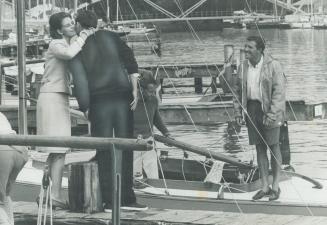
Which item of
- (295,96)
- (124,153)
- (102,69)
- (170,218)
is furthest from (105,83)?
(295,96)

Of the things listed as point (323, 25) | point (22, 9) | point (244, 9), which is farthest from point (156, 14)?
point (22, 9)

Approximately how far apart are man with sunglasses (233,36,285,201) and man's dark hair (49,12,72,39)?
210 cm

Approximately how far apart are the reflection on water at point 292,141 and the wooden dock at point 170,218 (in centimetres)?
1147

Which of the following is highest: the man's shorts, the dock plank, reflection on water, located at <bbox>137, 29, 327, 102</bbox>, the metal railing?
the metal railing

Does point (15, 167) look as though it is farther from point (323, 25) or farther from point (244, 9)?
point (323, 25)

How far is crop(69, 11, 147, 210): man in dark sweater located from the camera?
27.0 feet

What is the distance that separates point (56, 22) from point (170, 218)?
6.69 ft

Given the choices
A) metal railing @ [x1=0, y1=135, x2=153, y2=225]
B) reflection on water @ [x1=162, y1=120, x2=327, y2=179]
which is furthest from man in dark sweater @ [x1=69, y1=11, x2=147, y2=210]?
reflection on water @ [x1=162, y1=120, x2=327, y2=179]

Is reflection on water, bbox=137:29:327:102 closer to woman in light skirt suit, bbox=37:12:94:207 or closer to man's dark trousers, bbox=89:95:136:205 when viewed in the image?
woman in light skirt suit, bbox=37:12:94:207

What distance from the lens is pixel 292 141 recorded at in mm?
22984

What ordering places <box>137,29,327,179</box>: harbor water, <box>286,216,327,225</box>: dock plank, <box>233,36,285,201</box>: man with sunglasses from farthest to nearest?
<box>137,29,327,179</box>: harbor water < <box>233,36,285,201</box>: man with sunglasses < <box>286,216,327,225</box>: dock plank

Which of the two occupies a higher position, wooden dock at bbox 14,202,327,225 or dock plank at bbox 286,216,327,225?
dock plank at bbox 286,216,327,225

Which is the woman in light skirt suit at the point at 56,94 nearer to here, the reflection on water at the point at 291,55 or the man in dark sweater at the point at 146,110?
the man in dark sweater at the point at 146,110

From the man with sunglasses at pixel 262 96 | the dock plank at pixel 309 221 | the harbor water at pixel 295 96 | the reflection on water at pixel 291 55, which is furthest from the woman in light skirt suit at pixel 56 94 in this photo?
the reflection on water at pixel 291 55
